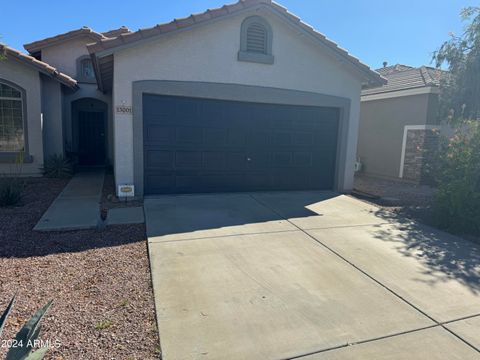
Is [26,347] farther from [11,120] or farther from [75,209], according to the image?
[11,120]

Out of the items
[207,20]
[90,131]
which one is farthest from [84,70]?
[207,20]

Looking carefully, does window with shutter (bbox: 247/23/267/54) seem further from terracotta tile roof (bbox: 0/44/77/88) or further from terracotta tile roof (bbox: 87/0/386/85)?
terracotta tile roof (bbox: 0/44/77/88)

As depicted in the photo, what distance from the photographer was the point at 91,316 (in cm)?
333

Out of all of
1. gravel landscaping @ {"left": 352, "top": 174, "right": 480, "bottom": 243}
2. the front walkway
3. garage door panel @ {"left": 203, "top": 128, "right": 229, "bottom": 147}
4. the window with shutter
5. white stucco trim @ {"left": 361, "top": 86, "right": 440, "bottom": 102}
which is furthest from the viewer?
white stucco trim @ {"left": 361, "top": 86, "right": 440, "bottom": 102}

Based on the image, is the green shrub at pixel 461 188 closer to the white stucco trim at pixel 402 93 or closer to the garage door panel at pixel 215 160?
the garage door panel at pixel 215 160

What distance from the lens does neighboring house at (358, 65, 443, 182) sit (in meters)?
12.5

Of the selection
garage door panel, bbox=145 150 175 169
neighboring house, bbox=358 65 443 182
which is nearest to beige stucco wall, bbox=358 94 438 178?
neighboring house, bbox=358 65 443 182

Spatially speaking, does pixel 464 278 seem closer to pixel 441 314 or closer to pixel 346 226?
pixel 441 314

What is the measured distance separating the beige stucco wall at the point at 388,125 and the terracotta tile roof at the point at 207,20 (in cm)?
425

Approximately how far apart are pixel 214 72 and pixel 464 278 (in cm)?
665

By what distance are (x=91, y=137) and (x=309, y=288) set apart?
44.4ft

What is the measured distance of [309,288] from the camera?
13.3ft

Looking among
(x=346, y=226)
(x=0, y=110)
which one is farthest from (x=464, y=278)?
(x=0, y=110)

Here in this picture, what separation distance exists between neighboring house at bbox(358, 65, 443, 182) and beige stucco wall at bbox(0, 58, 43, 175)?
12116mm
